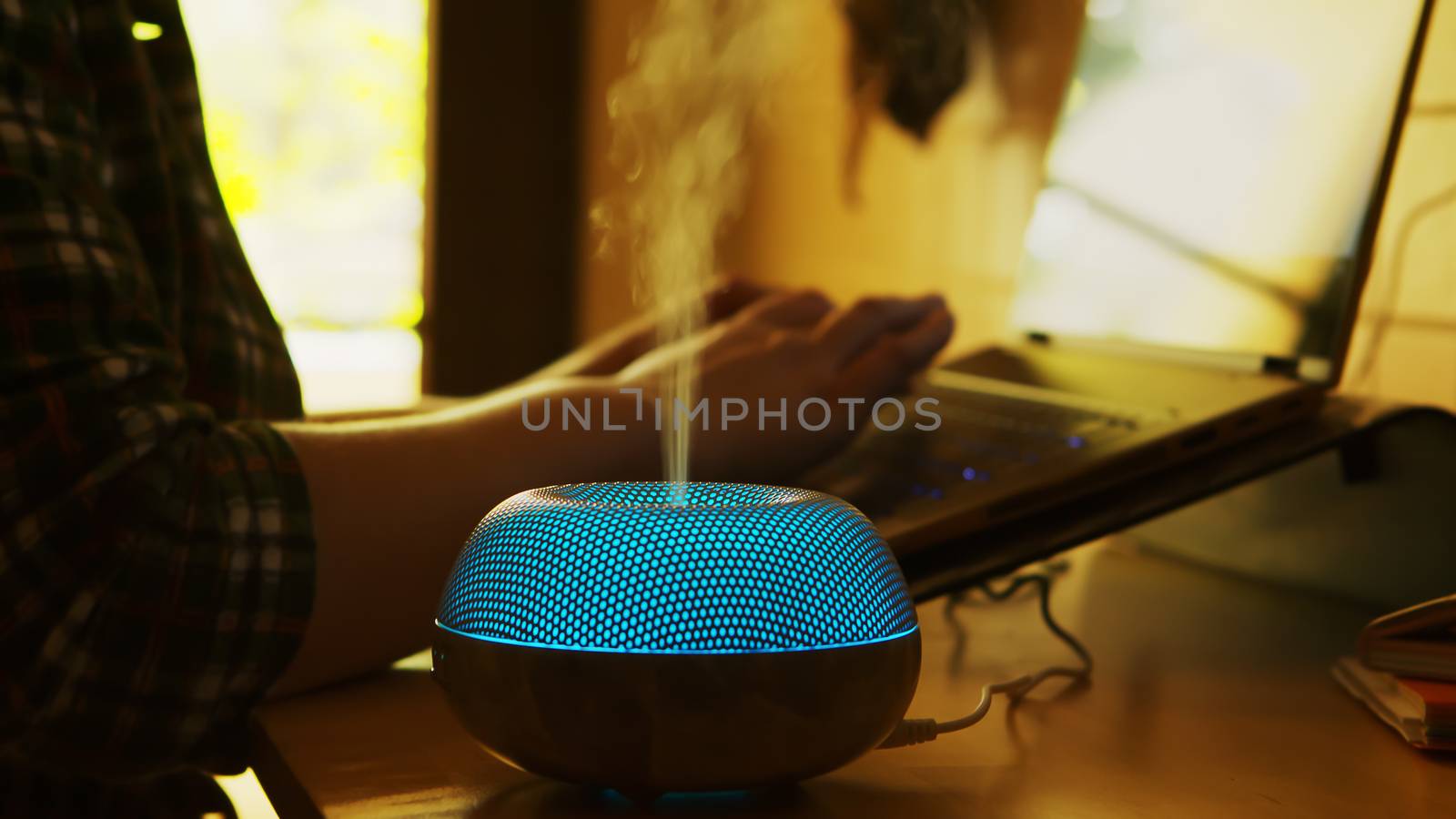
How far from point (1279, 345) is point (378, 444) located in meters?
0.55

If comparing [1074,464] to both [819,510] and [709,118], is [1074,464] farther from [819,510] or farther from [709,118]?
[709,118]

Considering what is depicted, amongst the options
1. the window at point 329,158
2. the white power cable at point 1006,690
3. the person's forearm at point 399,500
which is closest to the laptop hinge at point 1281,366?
the white power cable at point 1006,690

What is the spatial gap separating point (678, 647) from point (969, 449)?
1.45 ft

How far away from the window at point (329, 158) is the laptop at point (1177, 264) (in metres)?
1.77

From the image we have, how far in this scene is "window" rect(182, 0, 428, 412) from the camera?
2467 mm

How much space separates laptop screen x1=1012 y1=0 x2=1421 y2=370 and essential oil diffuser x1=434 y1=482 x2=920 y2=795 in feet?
1.66

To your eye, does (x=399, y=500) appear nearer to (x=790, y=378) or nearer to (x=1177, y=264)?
(x=790, y=378)

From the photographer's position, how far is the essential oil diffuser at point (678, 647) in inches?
13.1

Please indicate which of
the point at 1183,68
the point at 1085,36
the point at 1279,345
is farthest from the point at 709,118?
the point at 1279,345

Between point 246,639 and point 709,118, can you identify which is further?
point 709,118

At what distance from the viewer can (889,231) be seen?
5.61ft
